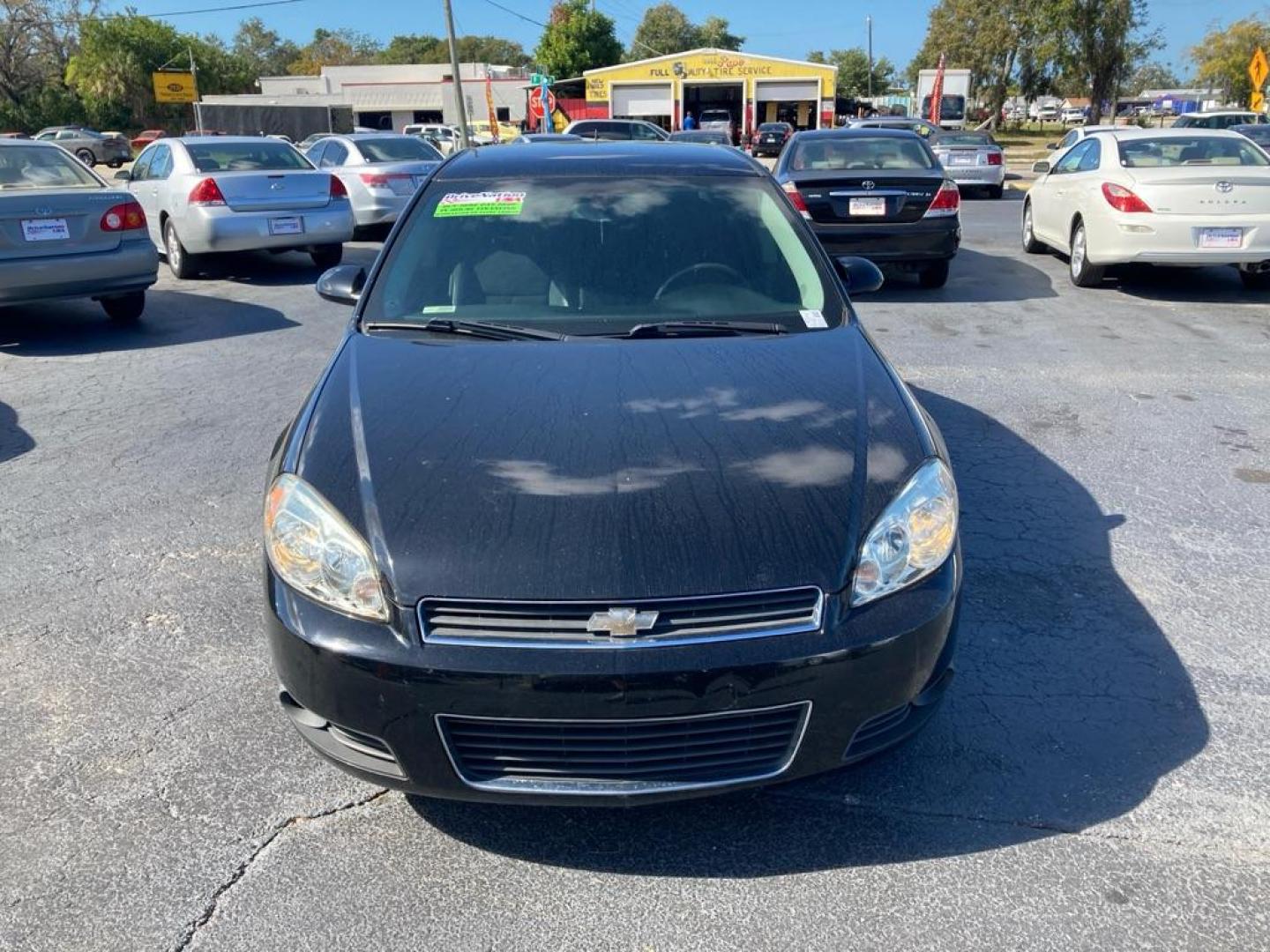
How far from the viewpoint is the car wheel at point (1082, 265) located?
9.97 m

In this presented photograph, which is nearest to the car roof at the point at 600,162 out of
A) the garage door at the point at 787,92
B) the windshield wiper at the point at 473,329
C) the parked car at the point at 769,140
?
the windshield wiper at the point at 473,329

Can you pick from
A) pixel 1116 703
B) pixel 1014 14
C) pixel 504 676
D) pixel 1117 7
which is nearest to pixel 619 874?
pixel 504 676

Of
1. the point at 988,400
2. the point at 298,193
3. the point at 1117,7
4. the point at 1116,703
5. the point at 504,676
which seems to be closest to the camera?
the point at 504,676

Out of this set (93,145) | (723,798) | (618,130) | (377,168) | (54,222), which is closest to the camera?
(723,798)

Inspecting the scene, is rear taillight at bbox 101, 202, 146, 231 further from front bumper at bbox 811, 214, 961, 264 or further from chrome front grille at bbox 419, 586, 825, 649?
chrome front grille at bbox 419, 586, 825, 649

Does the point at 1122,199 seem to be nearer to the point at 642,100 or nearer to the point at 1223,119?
the point at 1223,119

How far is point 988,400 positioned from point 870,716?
452 cm

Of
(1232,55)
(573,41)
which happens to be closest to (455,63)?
(573,41)

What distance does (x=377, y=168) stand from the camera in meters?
13.9

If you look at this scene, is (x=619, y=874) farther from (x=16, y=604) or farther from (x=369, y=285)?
(x=16, y=604)

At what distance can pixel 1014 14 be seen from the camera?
46.2 meters

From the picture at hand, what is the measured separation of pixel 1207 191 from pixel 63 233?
30.9 feet

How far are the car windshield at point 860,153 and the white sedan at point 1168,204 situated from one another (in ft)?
5.23

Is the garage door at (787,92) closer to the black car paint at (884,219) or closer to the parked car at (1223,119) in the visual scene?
the parked car at (1223,119)
